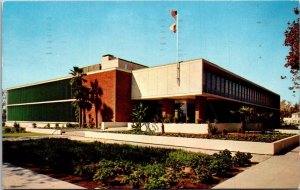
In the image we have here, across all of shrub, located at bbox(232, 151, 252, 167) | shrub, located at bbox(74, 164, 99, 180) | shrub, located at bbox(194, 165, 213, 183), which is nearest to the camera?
shrub, located at bbox(194, 165, 213, 183)

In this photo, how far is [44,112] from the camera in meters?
51.3

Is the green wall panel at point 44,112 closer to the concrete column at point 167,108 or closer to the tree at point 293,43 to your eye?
the concrete column at point 167,108

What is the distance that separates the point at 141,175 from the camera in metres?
8.26

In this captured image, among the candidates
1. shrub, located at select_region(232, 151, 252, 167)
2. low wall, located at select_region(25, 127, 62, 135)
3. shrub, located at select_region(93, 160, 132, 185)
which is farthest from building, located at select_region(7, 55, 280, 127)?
shrub, located at select_region(93, 160, 132, 185)

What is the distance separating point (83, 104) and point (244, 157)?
31391mm

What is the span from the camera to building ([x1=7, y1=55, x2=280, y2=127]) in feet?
104

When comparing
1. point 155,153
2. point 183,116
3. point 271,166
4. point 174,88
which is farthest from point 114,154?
point 183,116

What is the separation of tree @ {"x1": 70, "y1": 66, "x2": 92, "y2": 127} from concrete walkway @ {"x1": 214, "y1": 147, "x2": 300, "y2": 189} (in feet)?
105

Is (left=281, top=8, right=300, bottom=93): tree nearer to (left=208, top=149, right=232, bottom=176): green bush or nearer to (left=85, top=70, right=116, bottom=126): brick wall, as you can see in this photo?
(left=208, top=149, right=232, bottom=176): green bush

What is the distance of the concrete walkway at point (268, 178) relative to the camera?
772 cm

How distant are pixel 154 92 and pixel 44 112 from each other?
28940mm

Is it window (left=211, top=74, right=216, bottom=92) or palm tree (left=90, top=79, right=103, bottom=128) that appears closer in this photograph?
window (left=211, top=74, right=216, bottom=92)

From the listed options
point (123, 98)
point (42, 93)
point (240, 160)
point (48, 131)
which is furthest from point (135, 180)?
point (42, 93)

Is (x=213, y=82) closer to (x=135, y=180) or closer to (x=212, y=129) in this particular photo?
(x=212, y=129)
